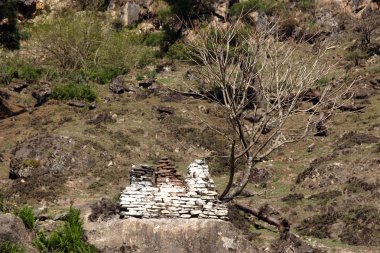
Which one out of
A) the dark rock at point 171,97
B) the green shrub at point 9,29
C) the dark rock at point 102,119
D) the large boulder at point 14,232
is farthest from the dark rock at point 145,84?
the large boulder at point 14,232

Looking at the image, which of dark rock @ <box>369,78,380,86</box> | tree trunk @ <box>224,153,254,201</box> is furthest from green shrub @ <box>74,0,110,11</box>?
tree trunk @ <box>224,153,254,201</box>

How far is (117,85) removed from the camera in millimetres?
33531

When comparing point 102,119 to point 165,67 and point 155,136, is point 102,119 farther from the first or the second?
point 165,67

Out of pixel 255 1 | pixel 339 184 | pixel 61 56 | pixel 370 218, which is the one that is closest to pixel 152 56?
pixel 61 56

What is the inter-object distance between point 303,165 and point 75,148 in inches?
393

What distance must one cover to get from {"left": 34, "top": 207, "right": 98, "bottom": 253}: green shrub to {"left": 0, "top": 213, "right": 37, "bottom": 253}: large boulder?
8.9 inches

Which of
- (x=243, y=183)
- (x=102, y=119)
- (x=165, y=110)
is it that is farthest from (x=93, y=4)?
(x=243, y=183)

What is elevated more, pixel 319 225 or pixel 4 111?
pixel 319 225

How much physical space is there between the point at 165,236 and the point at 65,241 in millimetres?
2054

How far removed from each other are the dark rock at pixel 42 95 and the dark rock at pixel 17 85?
1.48 m

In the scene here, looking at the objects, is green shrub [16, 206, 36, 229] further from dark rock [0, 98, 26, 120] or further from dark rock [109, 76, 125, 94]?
dark rock [109, 76, 125, 94]

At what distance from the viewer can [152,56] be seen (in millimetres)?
41031

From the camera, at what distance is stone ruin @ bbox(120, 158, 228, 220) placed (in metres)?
11.7

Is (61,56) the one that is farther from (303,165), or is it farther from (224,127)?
(303,165)
